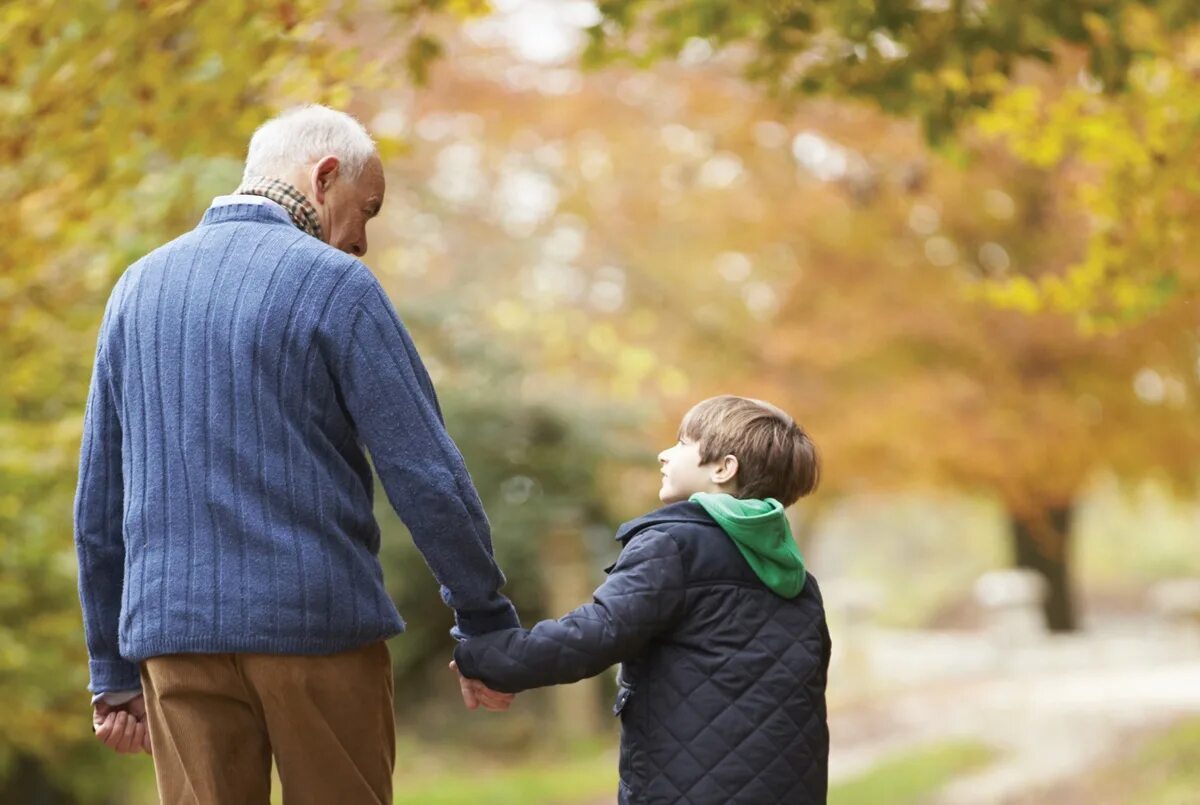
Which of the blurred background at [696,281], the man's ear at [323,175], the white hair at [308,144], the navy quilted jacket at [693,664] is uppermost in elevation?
the white hair at [308,144]

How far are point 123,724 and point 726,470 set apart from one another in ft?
3.78

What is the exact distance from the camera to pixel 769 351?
420 inches

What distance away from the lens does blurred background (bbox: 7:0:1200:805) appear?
4359 mm

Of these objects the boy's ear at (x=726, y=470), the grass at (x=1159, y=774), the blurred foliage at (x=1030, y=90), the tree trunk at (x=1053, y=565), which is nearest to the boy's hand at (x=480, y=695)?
the boy's ear at (x=726, y=470)

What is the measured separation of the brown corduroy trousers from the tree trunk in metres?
13.7

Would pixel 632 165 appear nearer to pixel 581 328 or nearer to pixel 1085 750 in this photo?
pixel 581 328

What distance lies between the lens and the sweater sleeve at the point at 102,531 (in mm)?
2525

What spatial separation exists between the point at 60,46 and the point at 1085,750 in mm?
7683

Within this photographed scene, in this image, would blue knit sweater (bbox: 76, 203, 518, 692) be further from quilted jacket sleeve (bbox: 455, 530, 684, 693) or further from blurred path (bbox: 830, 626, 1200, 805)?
blurred path (bbox: 830, 626, 1200, 805)

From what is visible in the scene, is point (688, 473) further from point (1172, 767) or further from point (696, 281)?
point (696, 281)

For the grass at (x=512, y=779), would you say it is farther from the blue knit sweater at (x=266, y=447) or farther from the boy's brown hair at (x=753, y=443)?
the blue knit sweater at (x=266, y=447)

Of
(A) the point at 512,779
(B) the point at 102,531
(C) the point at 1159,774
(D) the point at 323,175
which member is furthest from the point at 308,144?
(C) the point at 1159,774

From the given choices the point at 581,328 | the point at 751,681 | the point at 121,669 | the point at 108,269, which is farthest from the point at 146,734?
the point at 581,328

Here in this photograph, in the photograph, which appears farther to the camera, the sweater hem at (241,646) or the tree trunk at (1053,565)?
the tree trunk at (1053,565)
